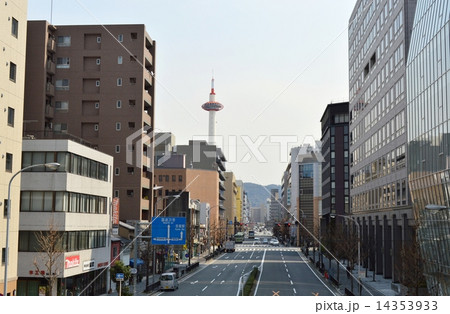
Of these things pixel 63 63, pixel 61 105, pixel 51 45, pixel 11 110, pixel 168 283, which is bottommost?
pixel 168 283

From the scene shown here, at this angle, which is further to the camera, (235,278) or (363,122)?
(363,122)

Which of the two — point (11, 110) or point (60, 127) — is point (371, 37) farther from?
point (11, 110)

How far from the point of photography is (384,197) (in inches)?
2749

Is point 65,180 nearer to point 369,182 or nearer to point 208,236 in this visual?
point 369,182

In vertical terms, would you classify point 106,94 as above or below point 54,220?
above

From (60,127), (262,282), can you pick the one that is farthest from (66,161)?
(60,127)

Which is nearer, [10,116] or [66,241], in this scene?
[10,116]

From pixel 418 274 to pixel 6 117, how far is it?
31878mm

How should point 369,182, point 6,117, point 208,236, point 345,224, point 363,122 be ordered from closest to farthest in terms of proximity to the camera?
point 6,117
point 369,182
point 363,122
point 345,224
point 208,236

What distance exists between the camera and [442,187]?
43.4m

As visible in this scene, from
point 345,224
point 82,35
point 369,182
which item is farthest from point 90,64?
point 345,224

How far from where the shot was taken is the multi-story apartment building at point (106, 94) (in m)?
78.9

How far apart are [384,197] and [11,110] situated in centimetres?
4592

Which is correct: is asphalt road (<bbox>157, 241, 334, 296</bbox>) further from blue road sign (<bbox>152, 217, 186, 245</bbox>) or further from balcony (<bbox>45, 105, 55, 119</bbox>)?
balcony (<bbox>45, 105, 55, 119</bbox>)
